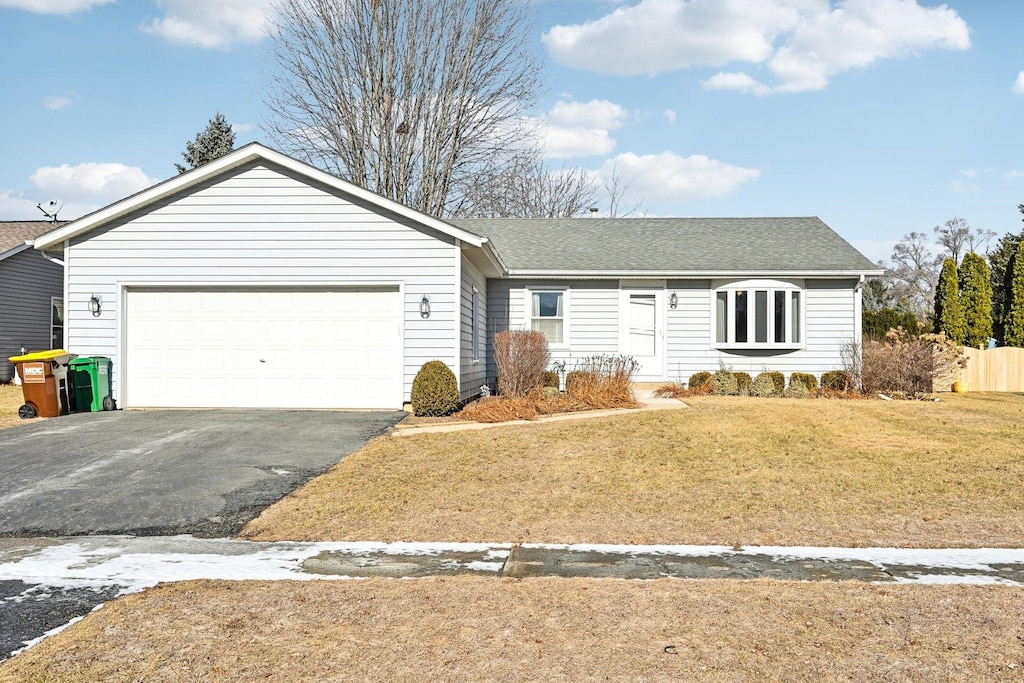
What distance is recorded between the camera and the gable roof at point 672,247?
18297 mm

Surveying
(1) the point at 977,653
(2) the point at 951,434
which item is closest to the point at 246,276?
(2) the point at 951,434

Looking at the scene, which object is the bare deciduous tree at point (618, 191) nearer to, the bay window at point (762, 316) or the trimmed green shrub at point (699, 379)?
the bay window at point (762, 316)

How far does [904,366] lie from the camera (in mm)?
17000

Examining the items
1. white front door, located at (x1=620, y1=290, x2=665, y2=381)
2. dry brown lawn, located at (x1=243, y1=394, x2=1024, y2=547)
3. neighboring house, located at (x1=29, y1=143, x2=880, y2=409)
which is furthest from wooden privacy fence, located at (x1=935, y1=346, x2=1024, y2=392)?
neighboring house, located at (x1=29, y1=143, x2=880, y2=409)

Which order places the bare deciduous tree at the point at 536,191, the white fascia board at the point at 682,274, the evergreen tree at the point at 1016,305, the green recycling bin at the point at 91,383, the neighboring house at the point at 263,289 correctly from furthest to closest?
the bare deciduous tree at the point at 536,191 < the evergreen tree at the point at 1016,305 < the white fascia board at the point at 682,274 < the neighboring house at the point at 263,289 < the green recycling bin at the point at 91,383

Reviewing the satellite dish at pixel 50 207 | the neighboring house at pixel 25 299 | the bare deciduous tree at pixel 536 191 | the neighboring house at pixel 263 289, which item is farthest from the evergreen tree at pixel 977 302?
A: the satellite dish at pixel 50 207

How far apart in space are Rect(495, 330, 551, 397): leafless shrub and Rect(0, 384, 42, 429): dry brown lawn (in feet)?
25.7

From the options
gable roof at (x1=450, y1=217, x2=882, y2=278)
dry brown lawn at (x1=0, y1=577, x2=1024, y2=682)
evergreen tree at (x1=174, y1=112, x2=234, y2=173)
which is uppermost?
evergreen tree at (x1=174, y1=112, x2=234, y2=173)

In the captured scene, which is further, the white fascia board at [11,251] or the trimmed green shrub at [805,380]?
the white fascia board at [11,251]

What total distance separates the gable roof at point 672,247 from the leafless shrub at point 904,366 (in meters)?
1.89

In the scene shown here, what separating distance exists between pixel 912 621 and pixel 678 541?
2306 mm

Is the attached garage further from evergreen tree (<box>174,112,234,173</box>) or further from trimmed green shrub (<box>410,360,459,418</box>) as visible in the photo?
evergreen tree (<box>174,112,234,173</box>)

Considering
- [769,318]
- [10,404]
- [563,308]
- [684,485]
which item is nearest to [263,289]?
[10,404]

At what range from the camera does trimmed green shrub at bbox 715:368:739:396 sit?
17.1 meters
